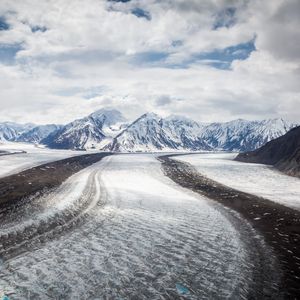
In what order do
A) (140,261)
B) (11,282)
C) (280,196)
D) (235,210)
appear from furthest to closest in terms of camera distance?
(280,196)
(235,210)
(140,261)
(11,282)

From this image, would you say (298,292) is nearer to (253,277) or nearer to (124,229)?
(253,277)

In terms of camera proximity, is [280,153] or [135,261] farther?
[280,153]

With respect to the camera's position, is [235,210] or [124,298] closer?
[124,298]

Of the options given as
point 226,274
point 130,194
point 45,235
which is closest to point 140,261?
point 226,274

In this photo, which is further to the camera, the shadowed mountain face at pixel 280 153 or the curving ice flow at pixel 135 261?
the shadowed mountain face at pixel 280 153

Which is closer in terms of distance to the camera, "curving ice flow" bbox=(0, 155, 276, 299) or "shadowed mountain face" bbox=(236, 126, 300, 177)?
"curving ice flow" bbox=(0, 155, 276, 299)

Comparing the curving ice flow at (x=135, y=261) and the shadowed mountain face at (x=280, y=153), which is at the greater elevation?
the shadowed mountain face at (x=280, y=153)

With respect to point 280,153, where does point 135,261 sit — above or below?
below

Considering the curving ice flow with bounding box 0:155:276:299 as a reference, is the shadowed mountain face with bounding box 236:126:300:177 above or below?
above
